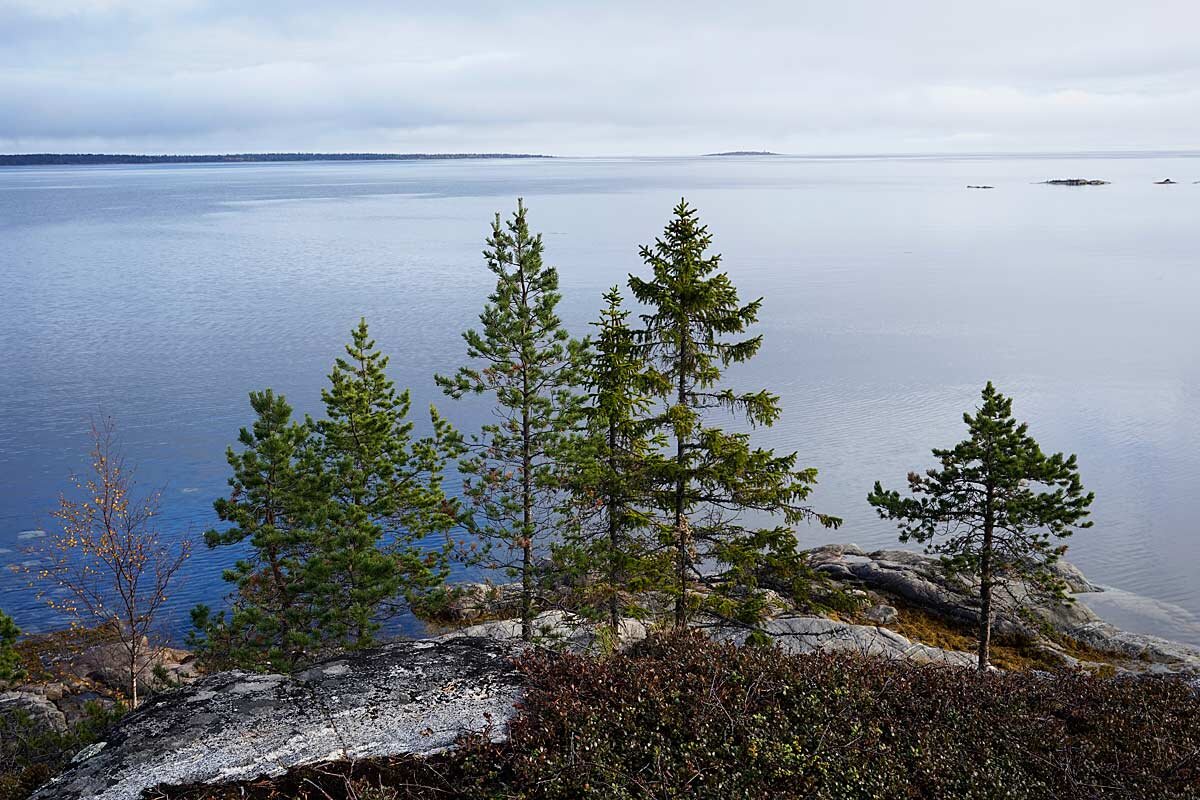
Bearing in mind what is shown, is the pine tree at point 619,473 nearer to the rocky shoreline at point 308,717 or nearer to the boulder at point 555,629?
Answer: the boulder at point 555,629

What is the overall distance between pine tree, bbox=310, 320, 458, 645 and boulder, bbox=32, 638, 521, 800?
10.8 metres

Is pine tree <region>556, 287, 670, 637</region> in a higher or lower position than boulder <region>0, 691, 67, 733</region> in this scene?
higher

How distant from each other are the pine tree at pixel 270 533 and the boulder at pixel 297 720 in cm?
1084

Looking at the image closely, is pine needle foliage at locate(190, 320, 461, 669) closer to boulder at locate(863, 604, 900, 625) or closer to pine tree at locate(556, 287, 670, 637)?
pine tree at locate(556, 287, 670, 637)

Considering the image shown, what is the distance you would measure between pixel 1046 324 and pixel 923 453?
3382 cm

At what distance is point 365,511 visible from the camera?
21.8m

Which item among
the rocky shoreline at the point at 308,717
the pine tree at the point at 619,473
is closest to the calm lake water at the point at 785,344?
the pine tree at the point at 619,473

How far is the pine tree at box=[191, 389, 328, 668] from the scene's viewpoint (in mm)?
20562

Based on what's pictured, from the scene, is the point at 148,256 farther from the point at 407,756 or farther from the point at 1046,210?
the point at 1046,210

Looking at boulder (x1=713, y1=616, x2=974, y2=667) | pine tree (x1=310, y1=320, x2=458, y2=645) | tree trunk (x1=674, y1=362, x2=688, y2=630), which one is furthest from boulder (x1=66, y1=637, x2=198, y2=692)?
boulder (x1=713, y1=616, x2=974, y2=667)

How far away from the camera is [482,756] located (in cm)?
835


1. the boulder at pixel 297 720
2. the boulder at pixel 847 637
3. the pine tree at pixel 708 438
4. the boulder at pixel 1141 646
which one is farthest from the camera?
the boulder at pixel 1141 646

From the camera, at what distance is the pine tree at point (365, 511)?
21.1 m

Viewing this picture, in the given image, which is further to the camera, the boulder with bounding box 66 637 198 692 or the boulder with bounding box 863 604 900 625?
the boulder with bounding box 863 604 900 625
